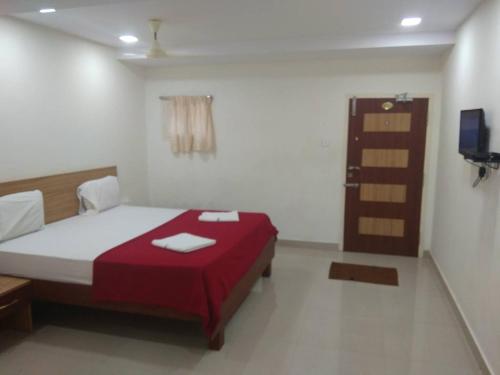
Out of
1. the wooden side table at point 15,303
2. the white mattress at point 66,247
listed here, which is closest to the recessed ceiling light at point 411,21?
the white mattress at point 66,247

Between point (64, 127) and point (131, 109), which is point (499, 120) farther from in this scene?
point (131, 109)

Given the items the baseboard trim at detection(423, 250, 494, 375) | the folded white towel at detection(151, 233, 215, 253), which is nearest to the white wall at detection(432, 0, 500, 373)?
the baseboard trim at detection(423, 250, 494, 375)

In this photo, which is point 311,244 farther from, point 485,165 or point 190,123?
point 485,165

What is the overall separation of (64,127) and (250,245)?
233 cm

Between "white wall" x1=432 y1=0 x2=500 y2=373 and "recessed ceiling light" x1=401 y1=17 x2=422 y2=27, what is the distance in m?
0.40

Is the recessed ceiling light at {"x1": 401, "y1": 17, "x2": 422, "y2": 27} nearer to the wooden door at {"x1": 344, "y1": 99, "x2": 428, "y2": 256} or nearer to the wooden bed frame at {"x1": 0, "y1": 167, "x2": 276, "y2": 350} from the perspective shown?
the wooden door at {"x1": 344, "y1": 99, "x2": 428, "y2": 256}

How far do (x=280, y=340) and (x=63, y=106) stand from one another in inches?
123

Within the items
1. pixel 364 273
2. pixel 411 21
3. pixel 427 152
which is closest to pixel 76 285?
pixel 364 273

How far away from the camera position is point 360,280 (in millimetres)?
4020

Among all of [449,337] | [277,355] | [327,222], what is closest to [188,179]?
[327,222]

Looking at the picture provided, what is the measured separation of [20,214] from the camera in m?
3.27

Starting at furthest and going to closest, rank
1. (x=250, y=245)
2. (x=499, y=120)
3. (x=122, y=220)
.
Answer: (x=122, y=220) < (x=250, y=245) < (x=499, y=120)

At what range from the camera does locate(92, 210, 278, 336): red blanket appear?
256 centimetres

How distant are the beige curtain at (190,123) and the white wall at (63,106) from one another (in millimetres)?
489
